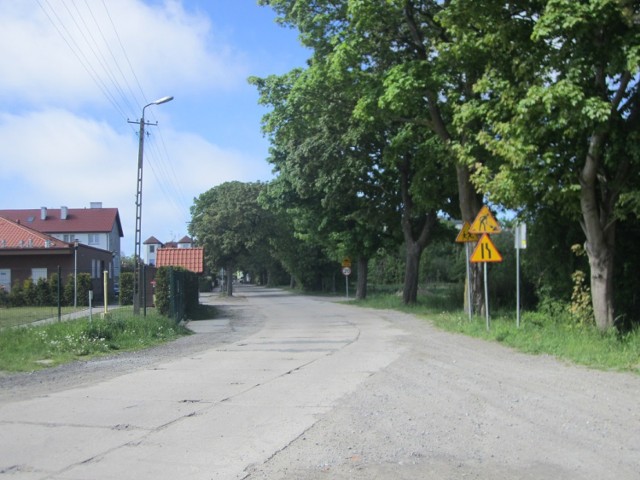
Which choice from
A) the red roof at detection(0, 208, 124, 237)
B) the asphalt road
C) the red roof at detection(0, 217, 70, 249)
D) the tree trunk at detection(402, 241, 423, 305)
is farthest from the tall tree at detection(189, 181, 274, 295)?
the asphalt road

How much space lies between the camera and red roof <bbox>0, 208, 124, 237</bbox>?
7519cm

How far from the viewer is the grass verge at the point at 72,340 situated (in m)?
13.1

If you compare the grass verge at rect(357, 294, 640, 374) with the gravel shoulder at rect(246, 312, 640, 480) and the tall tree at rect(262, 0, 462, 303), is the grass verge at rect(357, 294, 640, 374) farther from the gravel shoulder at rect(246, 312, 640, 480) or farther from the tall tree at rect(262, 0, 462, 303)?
the tall tree at rect(262, 0, 462, 303)

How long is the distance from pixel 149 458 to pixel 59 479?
865 millimetres

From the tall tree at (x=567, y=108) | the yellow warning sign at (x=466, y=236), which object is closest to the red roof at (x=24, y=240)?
the yellow warning sign at (x=466, y=236)

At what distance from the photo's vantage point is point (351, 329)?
1991cm

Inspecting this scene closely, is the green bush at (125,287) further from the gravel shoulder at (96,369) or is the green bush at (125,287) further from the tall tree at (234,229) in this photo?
the tall tree at (234,229)

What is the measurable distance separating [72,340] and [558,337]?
1179 centimetres

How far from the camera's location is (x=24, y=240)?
39.0 m

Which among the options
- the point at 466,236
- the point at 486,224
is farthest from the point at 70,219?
the point at 486,224

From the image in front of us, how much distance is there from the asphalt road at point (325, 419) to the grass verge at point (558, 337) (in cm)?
61

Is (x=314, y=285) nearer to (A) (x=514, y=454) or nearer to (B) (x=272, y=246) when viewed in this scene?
(B) (x=272, y=246)

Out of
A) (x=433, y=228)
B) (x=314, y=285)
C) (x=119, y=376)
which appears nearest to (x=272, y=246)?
(x=314, y=285)

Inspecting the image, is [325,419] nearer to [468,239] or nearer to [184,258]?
[468,239]
